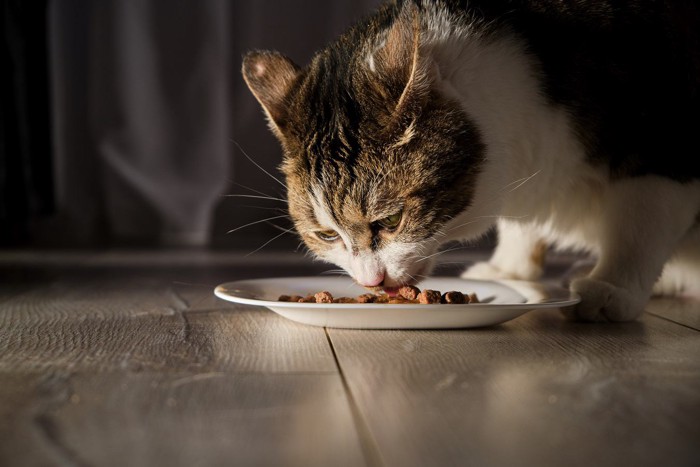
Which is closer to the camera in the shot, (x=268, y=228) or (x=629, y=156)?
(x=629, y=156)

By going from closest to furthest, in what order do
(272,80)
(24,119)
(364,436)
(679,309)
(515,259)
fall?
(364,436) < (272,80) < (679,309) < (515,259) < (24,119)

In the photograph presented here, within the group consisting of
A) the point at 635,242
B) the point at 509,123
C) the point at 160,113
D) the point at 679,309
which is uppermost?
the point at 160,113

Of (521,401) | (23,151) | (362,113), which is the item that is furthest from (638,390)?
(23,151)

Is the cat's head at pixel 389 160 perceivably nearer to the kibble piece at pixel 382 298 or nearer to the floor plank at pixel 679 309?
the kibble piece at pixel 382 298

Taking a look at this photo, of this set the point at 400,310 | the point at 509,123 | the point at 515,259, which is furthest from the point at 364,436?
the point at 515,259

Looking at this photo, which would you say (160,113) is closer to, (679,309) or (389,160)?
(389,160)

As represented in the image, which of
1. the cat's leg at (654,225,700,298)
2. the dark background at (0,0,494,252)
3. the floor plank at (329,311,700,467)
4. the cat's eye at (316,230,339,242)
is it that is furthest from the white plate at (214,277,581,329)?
the dark background at (0,0,494,252)

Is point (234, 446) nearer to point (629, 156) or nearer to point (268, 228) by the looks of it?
point (629, 156)
